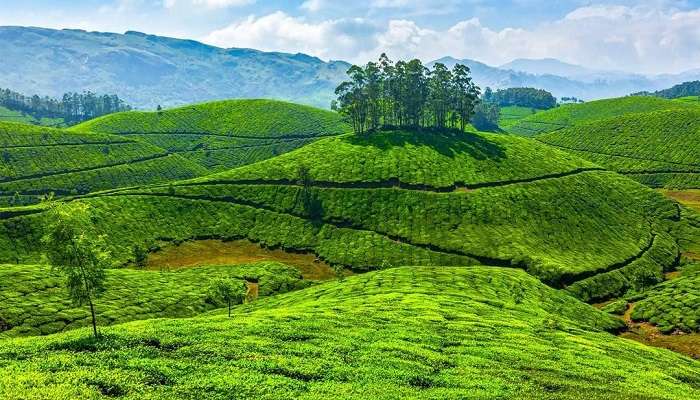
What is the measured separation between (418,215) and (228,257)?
221ft

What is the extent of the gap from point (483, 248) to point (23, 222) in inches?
5512

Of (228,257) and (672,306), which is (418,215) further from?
(672,306)

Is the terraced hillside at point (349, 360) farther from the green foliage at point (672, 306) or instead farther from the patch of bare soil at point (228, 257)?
the patch of bare soil at point (228, 257)

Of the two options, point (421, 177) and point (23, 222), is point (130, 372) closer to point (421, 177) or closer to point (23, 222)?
point (23, 222)

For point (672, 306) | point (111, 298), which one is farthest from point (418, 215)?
point (111, 298)

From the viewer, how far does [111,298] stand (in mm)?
90000

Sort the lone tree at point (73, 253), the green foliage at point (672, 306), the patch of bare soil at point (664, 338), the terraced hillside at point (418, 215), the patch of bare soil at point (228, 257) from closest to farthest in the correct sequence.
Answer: the lone tree at point (73, 253) < the patch of bare soil at point (664, 338) < the green foliage at point (672, 306) < the patch of bare soil at point (228, 257) < the terraced hillside at point (418, 215)

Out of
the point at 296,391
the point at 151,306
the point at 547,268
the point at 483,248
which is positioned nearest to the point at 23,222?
the point at 151,306

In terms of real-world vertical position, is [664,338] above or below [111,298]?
below

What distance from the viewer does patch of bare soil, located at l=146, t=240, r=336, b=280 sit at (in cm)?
13388

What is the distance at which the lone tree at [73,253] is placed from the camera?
44.5 metres

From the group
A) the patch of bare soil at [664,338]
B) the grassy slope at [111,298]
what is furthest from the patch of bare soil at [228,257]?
the patch of bare soil at [664,338]

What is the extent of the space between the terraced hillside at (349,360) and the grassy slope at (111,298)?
28369 millimetres

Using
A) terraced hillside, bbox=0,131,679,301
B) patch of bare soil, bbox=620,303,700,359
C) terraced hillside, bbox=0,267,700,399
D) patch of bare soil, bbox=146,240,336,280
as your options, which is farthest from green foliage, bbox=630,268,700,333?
patch of bare soil, bbox=146,240,336,280
